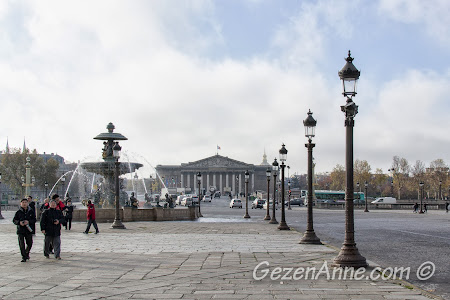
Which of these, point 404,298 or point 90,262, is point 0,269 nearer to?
point 90,262

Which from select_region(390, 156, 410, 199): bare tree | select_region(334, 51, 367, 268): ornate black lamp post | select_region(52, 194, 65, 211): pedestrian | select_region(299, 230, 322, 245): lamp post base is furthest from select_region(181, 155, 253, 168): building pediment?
select_region(334, 51, 367, 268): ornate black lamp post

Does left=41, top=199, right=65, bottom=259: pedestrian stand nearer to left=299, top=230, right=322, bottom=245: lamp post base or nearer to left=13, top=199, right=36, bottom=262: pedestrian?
left=13, top=199, right=36, bottom=262: pedestrian

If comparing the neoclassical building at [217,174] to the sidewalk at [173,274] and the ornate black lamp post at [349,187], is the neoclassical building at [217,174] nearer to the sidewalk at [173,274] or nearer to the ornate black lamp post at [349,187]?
the sidewalk at [173,274]

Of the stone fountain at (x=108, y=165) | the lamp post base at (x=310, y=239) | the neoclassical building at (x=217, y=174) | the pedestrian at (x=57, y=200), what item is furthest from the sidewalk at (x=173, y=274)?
the neoclassical building at (x=217, y=174)

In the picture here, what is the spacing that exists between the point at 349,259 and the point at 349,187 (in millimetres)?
1475

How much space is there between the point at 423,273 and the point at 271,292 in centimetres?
423

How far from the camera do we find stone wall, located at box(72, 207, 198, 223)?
3053cm

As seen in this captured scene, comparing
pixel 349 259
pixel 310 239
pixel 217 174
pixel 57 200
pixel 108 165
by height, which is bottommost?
pixel 310 239

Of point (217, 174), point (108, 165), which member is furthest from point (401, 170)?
point (108, 165)

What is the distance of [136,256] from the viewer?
1377cm

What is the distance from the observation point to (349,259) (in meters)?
11.3

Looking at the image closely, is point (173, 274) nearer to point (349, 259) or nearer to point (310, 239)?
point (349, 259)

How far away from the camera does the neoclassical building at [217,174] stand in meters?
188

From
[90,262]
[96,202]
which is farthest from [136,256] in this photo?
[96,202]
